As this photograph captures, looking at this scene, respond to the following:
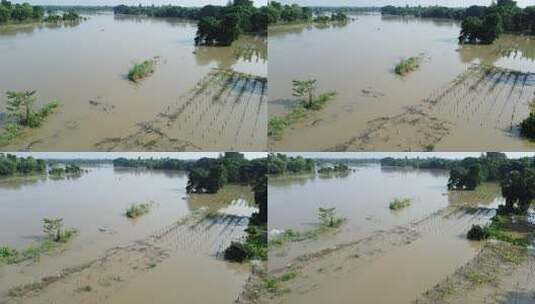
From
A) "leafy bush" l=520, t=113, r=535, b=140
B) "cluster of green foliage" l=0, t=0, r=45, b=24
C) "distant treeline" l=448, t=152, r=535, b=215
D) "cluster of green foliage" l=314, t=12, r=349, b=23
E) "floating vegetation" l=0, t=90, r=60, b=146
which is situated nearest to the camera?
"floating vegetation" l=0, t=90, r=60, b=146

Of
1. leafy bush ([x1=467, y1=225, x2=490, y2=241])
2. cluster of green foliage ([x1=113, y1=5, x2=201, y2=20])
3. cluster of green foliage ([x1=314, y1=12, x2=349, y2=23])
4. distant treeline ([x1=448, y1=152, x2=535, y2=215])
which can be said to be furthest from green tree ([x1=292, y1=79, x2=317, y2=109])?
leafy bush ([x1=467, y1=225, x2=490, y2=241])

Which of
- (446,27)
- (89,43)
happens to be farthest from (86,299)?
(446,27)

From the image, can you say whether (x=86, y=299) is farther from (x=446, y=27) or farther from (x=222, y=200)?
(x=446, y=27)

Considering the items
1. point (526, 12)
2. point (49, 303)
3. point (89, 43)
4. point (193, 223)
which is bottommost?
point (49, 303)

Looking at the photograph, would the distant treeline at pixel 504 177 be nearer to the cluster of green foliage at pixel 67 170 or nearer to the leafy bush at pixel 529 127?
the leafy bush at pixel 529 127

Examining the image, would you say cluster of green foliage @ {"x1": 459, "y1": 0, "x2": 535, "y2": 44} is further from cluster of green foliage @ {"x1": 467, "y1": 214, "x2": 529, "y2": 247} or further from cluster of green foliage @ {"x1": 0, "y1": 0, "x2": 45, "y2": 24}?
cluster of green foliage @ {"x1": 0, "y1": 0, "x2": 45, "y2": 24}

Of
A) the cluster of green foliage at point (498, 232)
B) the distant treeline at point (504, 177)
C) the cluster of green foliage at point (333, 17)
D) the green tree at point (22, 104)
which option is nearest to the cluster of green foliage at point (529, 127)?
the distant treeline at point (504, 177)
